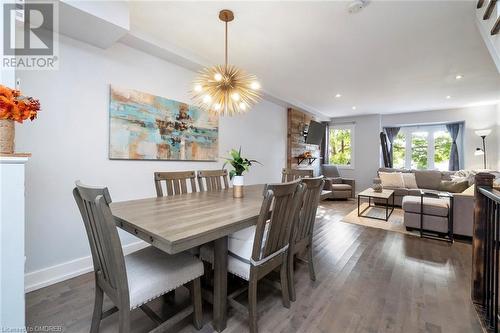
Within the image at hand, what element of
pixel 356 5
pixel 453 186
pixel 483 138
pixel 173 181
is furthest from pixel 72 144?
pixel 483 138

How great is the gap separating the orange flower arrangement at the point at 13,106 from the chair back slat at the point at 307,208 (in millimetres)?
1818

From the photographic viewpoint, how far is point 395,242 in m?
3.17

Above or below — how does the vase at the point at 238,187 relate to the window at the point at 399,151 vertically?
below

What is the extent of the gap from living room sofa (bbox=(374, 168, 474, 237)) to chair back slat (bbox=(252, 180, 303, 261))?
2.94 metres

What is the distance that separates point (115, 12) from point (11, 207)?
5.70ft

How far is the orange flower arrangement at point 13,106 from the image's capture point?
119 centimetres

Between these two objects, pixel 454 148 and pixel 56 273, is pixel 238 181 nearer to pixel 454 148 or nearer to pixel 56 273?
pixel 56 273

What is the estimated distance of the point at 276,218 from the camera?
148 centimetres

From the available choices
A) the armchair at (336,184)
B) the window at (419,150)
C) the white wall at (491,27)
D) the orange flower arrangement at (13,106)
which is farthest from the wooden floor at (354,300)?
the window at (419,150)

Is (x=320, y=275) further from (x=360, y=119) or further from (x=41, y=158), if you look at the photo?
(x=360, y=119)

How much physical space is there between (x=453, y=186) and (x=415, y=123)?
7.36 feet

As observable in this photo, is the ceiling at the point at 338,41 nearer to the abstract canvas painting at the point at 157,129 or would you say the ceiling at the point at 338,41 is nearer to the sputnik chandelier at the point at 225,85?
the sputnik chandelier at the point at 225,85

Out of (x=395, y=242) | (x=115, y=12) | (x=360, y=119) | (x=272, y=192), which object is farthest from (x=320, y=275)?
(x=360, y=119)

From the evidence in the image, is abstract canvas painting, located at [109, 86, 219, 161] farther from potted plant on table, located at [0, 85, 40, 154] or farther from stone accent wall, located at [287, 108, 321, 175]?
stone accent wall, located at [287, 108, 321, 175]
